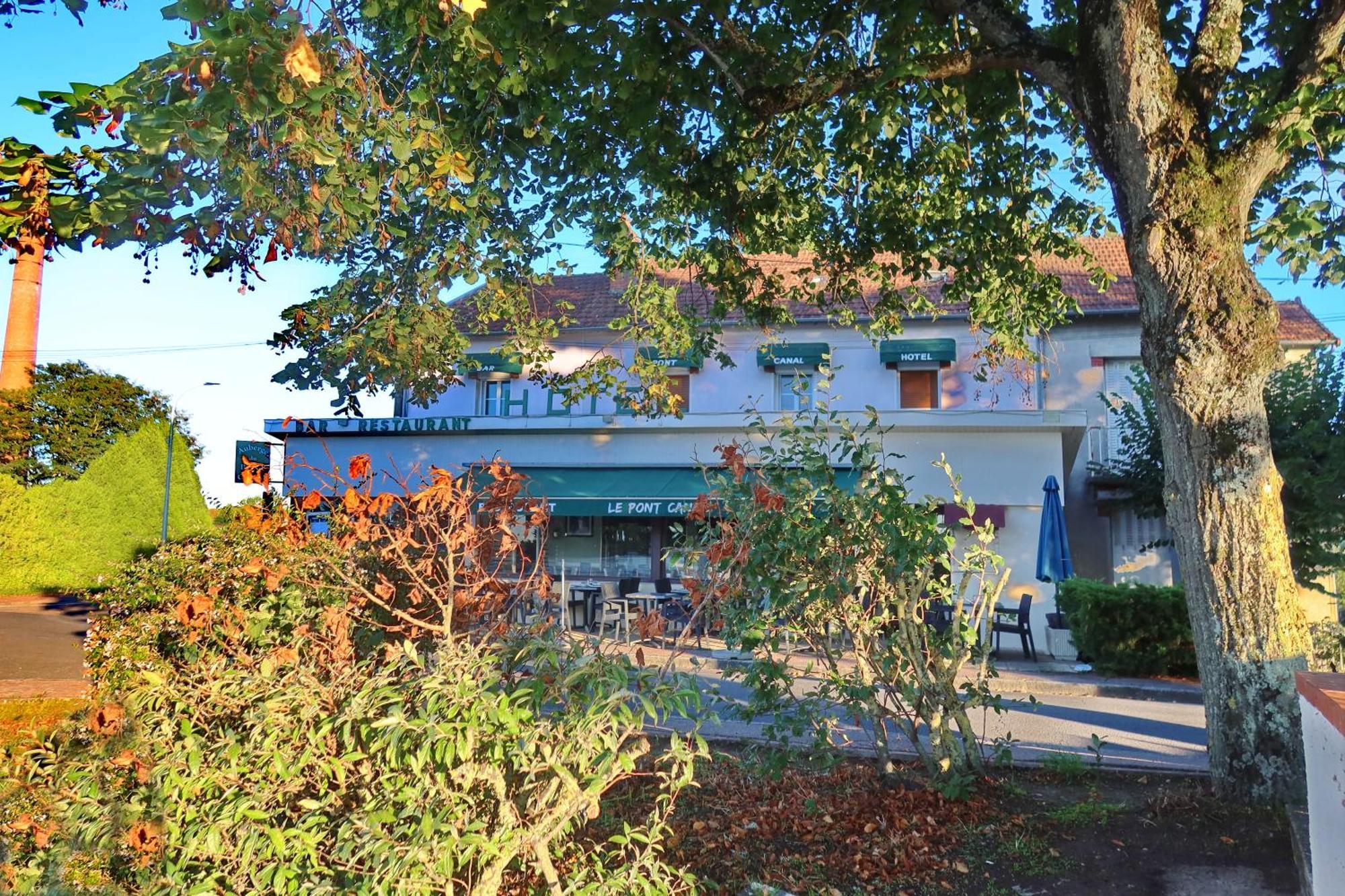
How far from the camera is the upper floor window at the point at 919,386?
1989 centimetres

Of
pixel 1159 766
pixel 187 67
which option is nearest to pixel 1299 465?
pixel 1159 766

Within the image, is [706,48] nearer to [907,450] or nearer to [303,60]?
[303,60]

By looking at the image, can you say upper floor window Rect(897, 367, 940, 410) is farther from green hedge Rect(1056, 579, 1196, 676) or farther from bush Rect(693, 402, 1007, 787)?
bush Rect(693, 402, 1007, 787)

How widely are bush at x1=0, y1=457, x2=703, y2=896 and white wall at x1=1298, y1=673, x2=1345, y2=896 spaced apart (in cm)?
212

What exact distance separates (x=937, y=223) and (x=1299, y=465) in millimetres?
9905

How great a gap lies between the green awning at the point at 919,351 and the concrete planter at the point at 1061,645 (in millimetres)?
6372

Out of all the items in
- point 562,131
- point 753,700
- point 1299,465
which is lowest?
point 753,700

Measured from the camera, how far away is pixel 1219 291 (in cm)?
501

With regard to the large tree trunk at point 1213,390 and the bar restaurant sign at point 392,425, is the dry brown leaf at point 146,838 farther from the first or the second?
the bar restaurant sign at point 392,425

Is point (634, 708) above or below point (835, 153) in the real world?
below

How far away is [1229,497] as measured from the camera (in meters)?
4.86

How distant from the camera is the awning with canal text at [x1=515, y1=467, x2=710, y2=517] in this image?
17.7m

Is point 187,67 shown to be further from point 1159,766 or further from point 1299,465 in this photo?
point 1299,465

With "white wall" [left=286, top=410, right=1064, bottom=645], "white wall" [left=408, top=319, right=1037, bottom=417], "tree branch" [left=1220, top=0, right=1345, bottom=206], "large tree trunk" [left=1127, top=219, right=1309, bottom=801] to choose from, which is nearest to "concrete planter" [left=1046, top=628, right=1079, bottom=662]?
"white wall" [left=286, top=410, right=1064, bottom=645]
